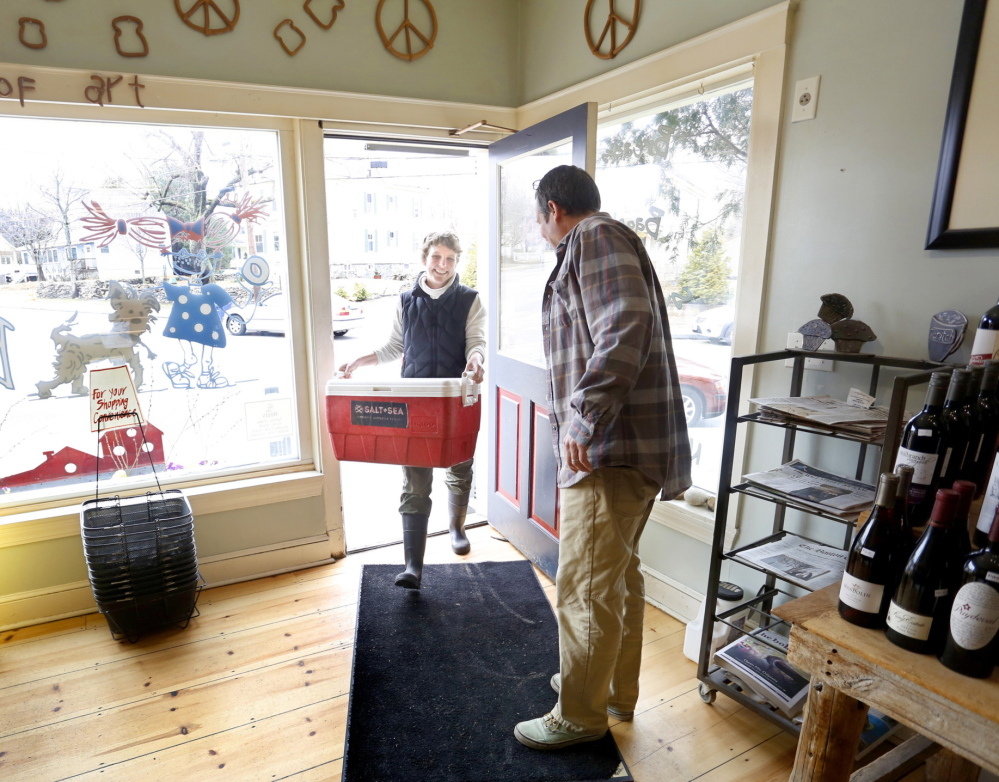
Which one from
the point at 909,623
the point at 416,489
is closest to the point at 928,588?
the point at 909,623

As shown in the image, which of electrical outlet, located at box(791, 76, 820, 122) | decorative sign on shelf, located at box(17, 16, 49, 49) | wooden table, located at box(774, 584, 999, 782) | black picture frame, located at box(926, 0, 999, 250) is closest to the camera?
wooden table, located at box(774, 584, 999, 782)

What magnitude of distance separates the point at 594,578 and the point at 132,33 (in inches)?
101

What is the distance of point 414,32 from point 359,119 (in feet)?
1.54

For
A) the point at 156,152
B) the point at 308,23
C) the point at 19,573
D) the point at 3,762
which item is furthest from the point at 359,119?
the point at 3,762

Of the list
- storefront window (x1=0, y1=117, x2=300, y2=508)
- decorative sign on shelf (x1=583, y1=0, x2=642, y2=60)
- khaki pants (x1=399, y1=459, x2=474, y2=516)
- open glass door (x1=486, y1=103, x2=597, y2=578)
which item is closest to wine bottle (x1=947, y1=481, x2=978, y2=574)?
open glass door (x1=486, y1=103, x2=597, y2=578)

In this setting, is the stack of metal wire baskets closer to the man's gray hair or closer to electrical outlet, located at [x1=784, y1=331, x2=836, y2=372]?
the man's gray hair

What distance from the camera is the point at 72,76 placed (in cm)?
223

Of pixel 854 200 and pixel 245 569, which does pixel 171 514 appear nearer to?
pixel 245 569

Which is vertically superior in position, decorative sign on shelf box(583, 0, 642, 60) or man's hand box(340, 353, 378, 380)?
decorative sign on shelf box(583, 0, 642, 60)

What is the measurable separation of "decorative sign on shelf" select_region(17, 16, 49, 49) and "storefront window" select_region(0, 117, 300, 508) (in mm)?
258

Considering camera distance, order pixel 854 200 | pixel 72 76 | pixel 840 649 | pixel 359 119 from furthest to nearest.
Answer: pixel 359 119 → pixel 72 76 → pixel 854 200 → pixel 840 649

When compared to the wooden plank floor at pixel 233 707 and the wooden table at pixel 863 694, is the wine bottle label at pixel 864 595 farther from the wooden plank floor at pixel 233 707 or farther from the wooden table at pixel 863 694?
the wooden plank floor at pixel 233 707

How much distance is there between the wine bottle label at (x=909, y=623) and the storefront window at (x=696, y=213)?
1.34 meters

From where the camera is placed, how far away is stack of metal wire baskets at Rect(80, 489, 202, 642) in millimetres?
2271
